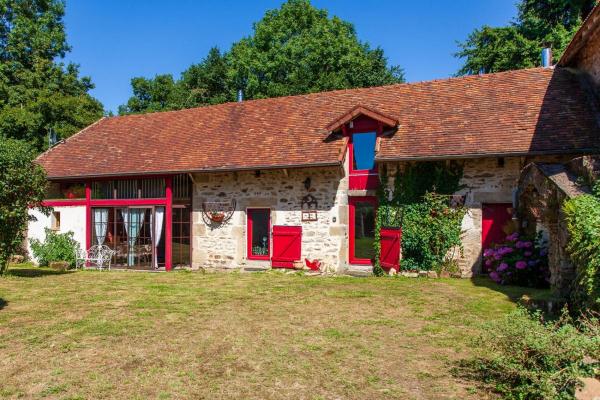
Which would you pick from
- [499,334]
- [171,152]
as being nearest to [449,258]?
[499,334]

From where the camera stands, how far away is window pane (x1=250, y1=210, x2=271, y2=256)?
1435 centimetres

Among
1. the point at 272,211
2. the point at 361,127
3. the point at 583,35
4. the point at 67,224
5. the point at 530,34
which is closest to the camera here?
the point at 583,35

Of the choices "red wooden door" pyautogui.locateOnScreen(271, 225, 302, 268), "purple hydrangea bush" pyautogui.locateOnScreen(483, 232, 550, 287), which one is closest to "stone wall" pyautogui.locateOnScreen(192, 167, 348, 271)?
"red wooden door" pyautogui.locateOnScreen(271, 225, 302, 268)

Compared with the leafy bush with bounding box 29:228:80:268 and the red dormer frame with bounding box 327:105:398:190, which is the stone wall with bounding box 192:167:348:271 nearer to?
the red dormer frame with bounding box 327:105:398:190

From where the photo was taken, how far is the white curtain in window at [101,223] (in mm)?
15891

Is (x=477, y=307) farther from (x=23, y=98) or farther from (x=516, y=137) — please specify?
(x=23, y=98)

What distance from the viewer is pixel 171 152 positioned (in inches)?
630

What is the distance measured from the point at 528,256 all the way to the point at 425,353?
6.06 m

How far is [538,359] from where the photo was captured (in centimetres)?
418

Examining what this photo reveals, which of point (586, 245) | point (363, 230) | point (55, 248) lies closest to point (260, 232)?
point (363, 230)

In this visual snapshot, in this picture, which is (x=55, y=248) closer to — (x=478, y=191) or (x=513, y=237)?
(x=478, y=191)

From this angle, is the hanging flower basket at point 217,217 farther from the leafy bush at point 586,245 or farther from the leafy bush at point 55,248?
the leafy bush at point 586,245

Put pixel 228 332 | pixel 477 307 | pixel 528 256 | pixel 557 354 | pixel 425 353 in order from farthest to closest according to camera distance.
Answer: pixel 528 256 → pixel 477 307 → pixel 228 332 → pixel 425 353 → pixel 557 354

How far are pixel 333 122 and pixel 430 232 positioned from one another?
4144 millimetres
